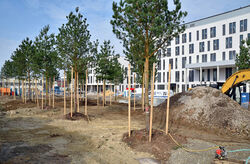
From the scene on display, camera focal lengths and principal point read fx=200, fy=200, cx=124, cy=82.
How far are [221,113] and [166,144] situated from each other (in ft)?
17.8

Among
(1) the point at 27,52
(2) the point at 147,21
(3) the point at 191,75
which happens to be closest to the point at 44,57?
(1) the point at 27,52

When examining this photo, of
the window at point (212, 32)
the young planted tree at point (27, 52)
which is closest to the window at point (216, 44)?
the window at point (212, 32)

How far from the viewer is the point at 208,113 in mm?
11266

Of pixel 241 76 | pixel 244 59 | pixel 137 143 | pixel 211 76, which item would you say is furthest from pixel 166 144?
pixel 211 76

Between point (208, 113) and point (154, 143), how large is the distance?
5.56 metres

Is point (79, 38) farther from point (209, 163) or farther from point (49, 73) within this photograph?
point (209, 163)

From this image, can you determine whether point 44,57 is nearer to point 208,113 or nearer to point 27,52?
point 27,52

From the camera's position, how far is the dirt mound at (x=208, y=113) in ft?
33.0

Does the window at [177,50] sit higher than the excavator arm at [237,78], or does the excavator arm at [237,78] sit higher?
the window at [177,50]

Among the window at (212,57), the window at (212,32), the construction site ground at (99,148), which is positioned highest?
the window at (212,32)

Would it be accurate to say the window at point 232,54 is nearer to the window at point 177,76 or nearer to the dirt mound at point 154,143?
the window at point 177,76

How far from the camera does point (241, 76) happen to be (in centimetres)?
1261

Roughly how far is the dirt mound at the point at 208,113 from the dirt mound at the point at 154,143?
11.9 feet

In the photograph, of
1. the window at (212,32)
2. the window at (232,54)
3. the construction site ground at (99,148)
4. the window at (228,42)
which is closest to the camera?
the construction site ground at (99,148)
